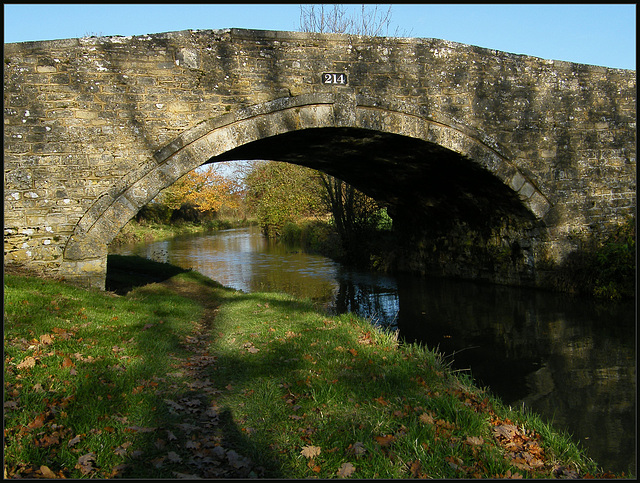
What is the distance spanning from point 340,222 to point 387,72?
883 centimetres

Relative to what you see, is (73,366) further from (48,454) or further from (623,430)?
(623,430)

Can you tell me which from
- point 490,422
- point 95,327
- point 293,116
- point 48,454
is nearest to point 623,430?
point 490,422

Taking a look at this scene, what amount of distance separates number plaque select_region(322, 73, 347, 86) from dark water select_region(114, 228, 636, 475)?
4.20m

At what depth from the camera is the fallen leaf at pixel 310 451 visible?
2.87m

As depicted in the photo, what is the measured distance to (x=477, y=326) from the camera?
784 centimetres

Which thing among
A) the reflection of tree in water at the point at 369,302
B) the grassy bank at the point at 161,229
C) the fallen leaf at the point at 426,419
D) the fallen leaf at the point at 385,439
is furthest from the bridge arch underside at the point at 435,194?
the grassy bank at the point at 161,229

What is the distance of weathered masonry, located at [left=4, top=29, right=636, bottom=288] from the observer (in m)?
6.89

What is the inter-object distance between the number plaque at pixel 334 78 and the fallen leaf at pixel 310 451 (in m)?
6.38

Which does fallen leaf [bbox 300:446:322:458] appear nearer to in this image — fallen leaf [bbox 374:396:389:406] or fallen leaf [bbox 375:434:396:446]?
fallen leaf [bbox 375:434:396:446]

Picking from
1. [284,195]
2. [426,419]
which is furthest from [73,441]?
[284,195]

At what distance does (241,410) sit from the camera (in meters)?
3.46

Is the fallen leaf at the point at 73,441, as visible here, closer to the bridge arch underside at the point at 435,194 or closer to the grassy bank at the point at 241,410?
the grassy bank at the point at 241,410

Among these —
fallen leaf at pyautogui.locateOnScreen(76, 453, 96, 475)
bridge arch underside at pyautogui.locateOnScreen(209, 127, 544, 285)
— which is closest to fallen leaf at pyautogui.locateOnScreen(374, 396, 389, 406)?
fallen leaf at pyautogui.locateOnScreen(76, 453, 96, 475)

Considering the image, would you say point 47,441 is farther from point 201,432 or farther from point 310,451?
point 310,451
